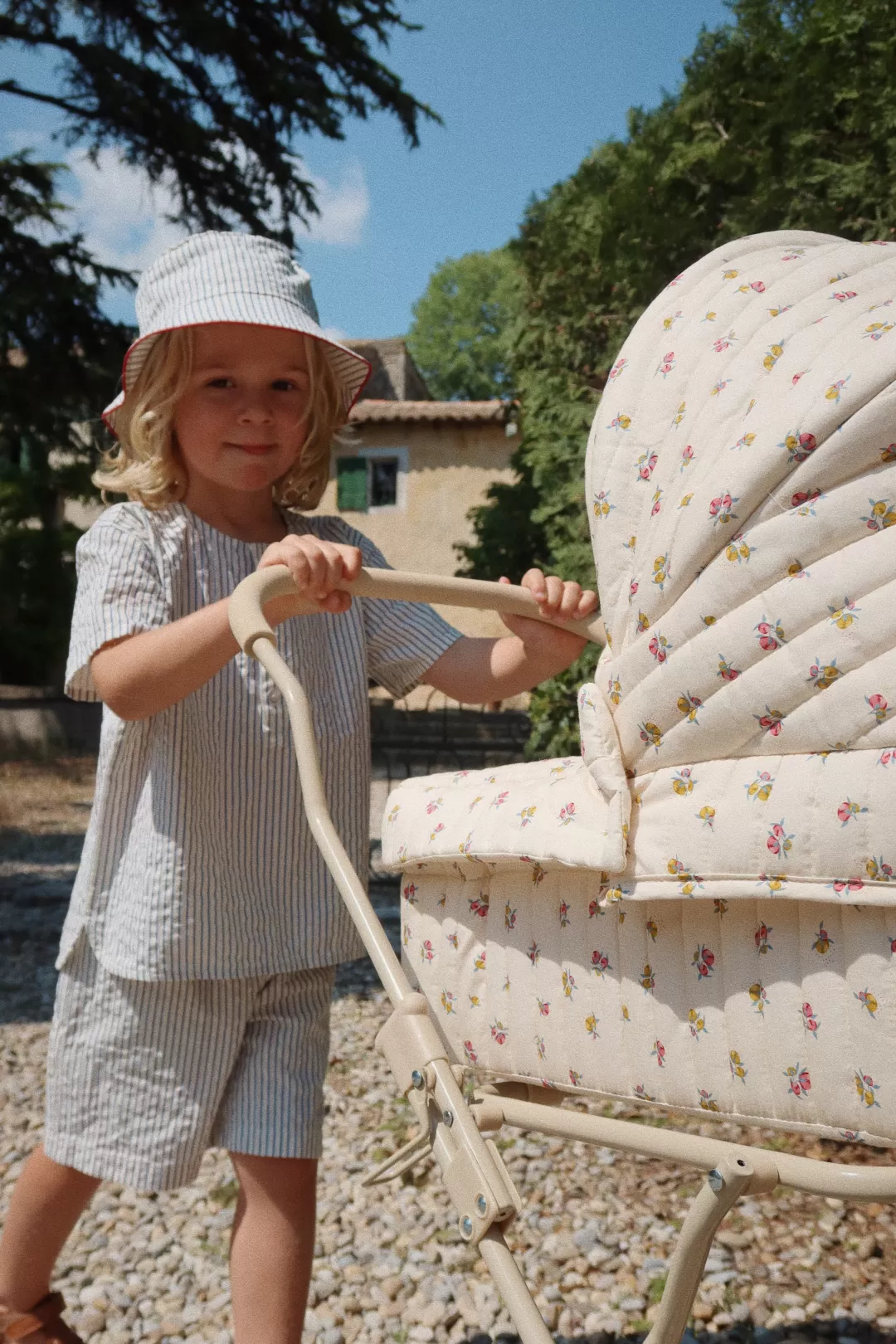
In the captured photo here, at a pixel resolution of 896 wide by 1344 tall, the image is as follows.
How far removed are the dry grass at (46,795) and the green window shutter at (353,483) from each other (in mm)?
8172

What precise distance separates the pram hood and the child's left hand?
39 centimetres

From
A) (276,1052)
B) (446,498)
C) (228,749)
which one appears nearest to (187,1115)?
(276,1052)

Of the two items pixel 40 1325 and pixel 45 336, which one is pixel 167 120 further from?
pixel 40 1325

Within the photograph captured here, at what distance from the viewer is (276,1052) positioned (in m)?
1.68

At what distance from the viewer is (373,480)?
17.7 m

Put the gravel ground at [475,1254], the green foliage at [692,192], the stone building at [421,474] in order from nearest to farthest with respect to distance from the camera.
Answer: the gravel ground at [475,1254] < the green foliage at [692,192] < the stone building at [421,474]

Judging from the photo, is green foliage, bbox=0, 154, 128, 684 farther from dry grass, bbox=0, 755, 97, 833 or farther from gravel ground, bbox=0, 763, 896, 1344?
gravel ground, bbox=0, 763, 896, 1344

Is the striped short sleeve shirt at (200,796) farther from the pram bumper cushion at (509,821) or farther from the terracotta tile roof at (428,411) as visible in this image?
the terracotta tile roof at (428,411)

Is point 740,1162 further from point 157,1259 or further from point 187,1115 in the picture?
point 157,1259

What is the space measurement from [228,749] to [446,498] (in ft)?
52.1

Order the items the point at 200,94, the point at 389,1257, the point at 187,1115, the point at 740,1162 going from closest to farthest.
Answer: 1. the point at 740,1162
2. the point at 187,1115
3. the point at 389,1257
4. the point at 200,94

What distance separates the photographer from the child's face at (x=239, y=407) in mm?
1689

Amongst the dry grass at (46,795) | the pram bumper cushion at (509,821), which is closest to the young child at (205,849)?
the pram bumper cushion at (509,821)

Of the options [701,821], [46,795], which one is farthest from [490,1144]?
[46,795]
